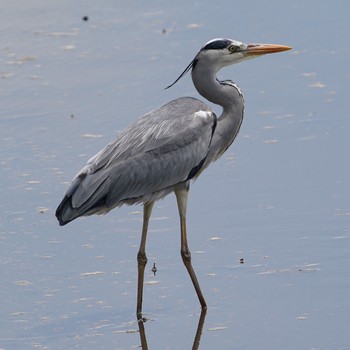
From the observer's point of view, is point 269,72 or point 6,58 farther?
point 6,58

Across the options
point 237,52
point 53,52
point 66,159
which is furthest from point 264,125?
point 53,52

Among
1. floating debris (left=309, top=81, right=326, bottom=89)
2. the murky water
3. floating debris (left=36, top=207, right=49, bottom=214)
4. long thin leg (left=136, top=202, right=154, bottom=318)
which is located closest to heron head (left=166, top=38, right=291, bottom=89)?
long thin leg (left=136, top=202, right=154, bottom=318)

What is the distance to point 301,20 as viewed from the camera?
13391 mm

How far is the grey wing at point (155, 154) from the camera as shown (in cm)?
825

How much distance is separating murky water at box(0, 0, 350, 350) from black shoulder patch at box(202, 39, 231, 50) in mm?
1212

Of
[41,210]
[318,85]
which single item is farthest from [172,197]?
[318,85]

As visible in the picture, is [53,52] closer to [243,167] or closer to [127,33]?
[127,33]

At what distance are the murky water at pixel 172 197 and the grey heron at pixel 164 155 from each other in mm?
371

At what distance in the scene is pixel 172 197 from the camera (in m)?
9.85

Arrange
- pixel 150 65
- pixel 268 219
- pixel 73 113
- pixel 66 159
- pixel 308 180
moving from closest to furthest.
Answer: pixel 268 219, pixel 308 180, pixel 66 159, pixel 73 113, pixel 150 65

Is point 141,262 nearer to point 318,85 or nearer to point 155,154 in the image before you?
point 155,154

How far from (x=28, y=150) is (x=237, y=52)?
104 inches

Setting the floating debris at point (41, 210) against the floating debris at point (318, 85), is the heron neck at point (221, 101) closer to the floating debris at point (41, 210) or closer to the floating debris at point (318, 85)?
the floating debris at point (41, 210)

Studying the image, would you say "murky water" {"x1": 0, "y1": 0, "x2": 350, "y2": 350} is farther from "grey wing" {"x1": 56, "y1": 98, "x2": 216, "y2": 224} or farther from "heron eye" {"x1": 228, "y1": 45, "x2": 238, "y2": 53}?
"heron eye" {"x1": 228, "y1": 45, "x2": 238, "y2": 53}
